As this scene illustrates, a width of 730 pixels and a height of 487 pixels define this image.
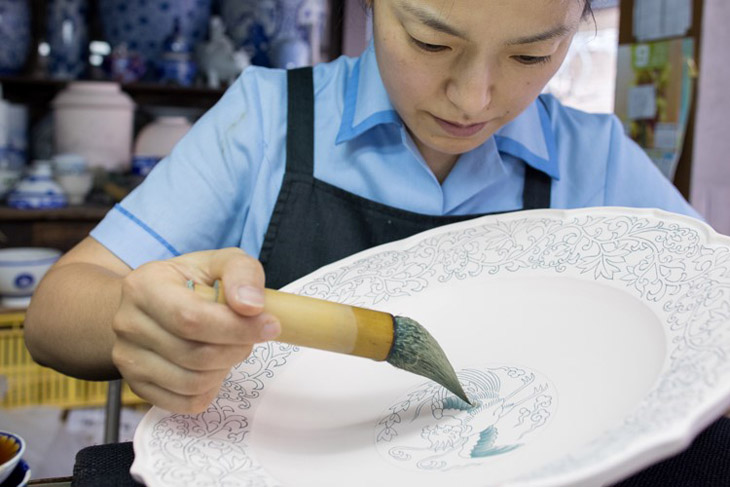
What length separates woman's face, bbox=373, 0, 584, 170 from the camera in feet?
2.46

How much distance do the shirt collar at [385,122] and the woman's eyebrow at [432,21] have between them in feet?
0.97

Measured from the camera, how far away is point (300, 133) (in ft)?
3.60

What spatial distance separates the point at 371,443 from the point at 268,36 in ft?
7.22

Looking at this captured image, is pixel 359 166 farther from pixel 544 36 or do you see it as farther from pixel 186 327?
pixel 186 327

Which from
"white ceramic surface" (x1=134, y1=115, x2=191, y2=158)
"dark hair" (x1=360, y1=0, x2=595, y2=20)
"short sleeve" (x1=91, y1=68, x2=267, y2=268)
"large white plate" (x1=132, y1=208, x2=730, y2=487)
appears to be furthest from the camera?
"white ceramic surface" (x1=134, y1=115, x2=191, y2=158)

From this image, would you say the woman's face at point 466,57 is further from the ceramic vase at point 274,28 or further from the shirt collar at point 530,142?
the ceramic vase at point 274,28

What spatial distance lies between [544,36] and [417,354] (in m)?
0.40

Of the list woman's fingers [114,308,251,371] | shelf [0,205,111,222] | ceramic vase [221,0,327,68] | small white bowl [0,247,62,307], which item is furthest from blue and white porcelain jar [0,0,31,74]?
woman's fingers [114,308,251,371]

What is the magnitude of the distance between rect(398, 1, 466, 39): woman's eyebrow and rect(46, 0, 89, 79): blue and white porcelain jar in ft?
6.82

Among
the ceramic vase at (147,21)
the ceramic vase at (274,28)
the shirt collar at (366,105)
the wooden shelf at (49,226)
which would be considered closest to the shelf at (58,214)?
the wooden shelf at (49,226)

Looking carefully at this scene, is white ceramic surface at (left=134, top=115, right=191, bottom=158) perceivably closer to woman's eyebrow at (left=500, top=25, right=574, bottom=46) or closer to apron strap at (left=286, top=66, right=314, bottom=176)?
apron strap at (left=286, top=66, right=314, bottom=176)

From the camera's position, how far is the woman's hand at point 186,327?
57 centimetres

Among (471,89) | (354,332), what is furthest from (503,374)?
(471,89)

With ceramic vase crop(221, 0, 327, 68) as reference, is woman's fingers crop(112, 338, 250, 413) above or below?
below
